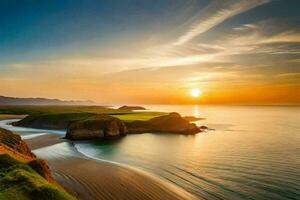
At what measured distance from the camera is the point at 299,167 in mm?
38312

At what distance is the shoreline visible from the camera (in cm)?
2608

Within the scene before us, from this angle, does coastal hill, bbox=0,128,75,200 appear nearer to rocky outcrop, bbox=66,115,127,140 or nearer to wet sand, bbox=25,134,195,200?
wet sand, bbox=25,134,195,200

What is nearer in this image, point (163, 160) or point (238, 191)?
point (238, 191)

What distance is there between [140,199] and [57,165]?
19478 millimetres

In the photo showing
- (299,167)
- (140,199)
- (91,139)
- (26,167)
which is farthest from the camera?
(91,139)

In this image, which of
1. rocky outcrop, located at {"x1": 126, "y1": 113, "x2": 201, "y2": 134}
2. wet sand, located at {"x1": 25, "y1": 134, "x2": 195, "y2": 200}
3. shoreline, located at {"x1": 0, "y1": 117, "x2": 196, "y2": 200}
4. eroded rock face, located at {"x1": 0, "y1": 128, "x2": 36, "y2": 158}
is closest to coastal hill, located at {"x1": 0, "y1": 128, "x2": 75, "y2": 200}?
wet sand, located at {"x1": 25, "y1": 134, "x2": 195, "y2": 200}

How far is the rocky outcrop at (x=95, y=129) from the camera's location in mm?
74544

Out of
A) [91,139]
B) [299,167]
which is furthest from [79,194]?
[91,139]

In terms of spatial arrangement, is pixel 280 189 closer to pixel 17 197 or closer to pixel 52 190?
pixel 52 190

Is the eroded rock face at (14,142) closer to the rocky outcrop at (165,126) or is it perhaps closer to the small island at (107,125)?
the small island at (107,125)

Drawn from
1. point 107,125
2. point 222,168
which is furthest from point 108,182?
point 107,125

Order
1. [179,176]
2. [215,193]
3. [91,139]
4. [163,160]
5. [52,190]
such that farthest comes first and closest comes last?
[91,139] → [163,160] → [179,176] → [215,193] → [52,190]

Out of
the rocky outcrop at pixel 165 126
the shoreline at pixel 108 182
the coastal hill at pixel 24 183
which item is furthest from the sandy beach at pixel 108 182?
the rocky outcrop at pixel 165 126

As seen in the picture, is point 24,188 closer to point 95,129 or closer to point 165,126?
point 95,129
